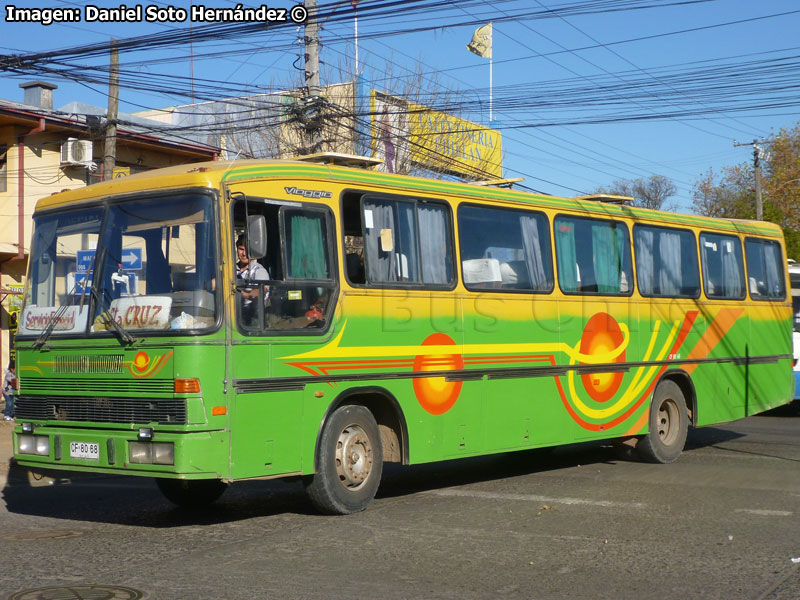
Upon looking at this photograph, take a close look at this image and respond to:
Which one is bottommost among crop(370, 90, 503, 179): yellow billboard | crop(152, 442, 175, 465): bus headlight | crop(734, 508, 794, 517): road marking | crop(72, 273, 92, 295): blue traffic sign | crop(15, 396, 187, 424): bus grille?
crop(734, 508, 794, 517): road marking

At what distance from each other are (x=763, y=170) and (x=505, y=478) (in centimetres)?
4946

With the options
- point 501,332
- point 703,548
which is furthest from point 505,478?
point 703,548

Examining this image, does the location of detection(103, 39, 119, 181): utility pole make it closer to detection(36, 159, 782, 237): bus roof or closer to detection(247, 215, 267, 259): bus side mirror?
detection(36, 159, 782, 237): bus roof

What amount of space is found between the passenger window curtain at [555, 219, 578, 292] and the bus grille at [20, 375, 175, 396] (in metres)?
5.43

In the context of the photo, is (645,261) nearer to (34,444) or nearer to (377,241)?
(377,241)

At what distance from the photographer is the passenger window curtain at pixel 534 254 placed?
12.1m

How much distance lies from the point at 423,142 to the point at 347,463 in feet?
76.1

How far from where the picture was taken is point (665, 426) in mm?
14102

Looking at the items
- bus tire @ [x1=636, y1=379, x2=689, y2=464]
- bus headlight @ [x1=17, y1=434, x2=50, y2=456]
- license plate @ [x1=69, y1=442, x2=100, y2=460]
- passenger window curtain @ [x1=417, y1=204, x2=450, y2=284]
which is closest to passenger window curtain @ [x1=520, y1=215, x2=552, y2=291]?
passenger window curtain @ [x1=417, y1=204, x2=450, y2=284]

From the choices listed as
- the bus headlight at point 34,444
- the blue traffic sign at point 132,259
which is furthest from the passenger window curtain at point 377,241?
the bus headlight at point 34,444

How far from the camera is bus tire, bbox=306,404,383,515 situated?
31.2ft

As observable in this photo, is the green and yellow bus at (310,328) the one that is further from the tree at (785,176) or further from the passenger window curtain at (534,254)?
the tree at (785,176)

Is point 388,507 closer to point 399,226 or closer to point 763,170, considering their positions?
point 399,226

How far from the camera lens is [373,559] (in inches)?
303
